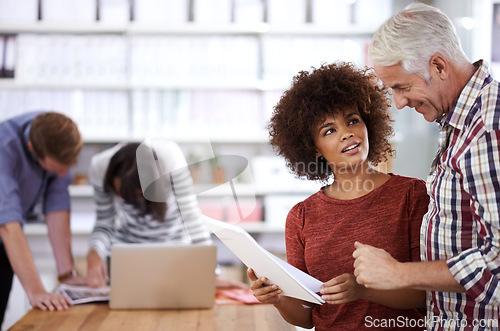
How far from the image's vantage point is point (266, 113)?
365 centimetres

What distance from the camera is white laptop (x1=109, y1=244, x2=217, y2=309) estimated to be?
71.9 inches

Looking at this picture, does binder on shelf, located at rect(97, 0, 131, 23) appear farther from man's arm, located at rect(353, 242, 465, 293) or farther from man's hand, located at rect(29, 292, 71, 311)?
man's arm, located at rect(353, 242, 465, 293)

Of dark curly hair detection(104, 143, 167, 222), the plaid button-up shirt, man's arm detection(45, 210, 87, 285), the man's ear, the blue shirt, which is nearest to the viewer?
the plaid button-up shirt

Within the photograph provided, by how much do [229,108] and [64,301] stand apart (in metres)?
2.01

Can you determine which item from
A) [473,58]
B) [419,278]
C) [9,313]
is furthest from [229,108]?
[419,278]

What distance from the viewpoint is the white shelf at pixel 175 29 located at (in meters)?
3.50

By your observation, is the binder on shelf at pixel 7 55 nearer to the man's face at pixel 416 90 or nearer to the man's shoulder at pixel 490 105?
the man's face at pixel 416 90

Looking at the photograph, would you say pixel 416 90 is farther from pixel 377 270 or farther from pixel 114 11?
pixel 114 11

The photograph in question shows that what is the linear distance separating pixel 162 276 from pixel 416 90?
1.13m

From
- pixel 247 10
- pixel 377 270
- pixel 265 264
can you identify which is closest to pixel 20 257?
pixel 265 264

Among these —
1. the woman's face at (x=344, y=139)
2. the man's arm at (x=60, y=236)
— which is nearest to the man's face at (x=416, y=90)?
the woman's face at (x=344, y=139)

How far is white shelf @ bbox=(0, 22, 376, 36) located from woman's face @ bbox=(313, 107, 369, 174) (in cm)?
226

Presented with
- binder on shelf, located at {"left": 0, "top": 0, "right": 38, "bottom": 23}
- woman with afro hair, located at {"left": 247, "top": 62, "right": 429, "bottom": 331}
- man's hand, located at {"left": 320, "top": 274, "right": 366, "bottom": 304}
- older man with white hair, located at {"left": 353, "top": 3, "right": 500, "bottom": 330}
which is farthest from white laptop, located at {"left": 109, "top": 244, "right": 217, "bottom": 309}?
binder on shelf, located at {"left": 0, "top": 0, "right": 38, "bottom": 23}

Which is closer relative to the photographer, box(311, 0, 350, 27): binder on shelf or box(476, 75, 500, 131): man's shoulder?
box(476, 75, 500, 131): man's shoulder
